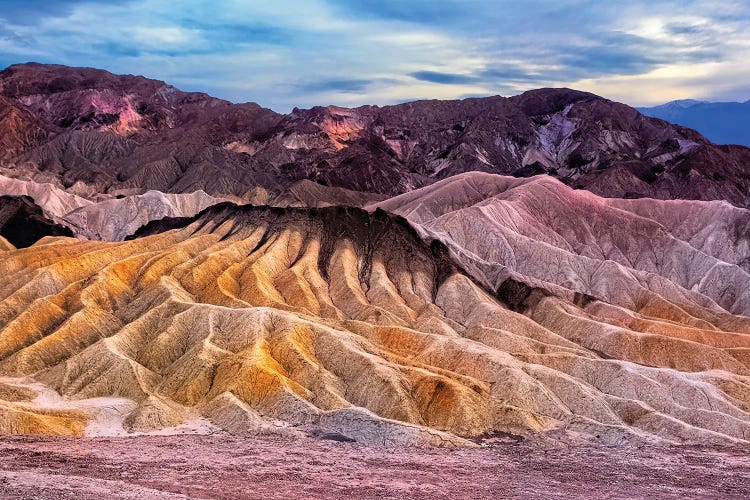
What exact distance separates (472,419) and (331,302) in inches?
1642

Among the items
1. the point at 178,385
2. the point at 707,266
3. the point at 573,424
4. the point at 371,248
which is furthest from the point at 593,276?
the point at 178,385

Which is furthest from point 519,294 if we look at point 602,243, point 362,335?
point 602,243

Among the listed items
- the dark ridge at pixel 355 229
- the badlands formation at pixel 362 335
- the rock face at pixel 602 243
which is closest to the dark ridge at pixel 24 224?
the badlands formation at pixel 362 335

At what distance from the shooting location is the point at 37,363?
84.8m

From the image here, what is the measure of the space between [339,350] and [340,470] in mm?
25724

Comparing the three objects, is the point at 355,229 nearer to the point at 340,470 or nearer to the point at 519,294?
the point at 519,294

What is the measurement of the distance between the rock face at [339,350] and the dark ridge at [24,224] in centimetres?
4332

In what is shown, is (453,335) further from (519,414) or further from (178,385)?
(178,385)

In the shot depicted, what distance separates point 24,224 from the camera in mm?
164750

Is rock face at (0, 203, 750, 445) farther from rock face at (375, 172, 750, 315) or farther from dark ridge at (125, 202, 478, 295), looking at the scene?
rock face at (375, 172, 750, 315)

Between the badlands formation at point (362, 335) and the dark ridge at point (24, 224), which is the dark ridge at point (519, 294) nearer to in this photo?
the badlands formation at point (362, 335)

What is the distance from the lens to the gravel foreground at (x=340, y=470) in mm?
51000

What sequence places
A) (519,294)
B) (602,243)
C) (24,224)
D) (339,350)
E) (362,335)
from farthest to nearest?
(602,243) → (24,224) → (519,294) → (362,335) → (339,350)

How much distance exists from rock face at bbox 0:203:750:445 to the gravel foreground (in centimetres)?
435
